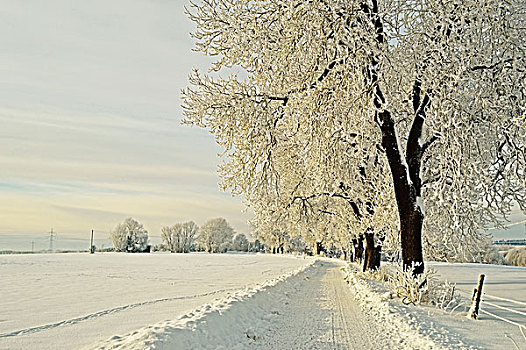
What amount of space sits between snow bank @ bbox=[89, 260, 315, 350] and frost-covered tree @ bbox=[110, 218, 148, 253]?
346 ft

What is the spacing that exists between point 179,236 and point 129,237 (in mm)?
20889

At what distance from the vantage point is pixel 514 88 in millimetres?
10875

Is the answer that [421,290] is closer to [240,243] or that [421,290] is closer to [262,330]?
[262,330]

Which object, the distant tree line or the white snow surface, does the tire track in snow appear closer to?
the white snow surface

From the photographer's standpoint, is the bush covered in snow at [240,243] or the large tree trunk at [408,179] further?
the bush covered in snow at [240,243]

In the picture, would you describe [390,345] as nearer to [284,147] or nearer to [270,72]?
[270,72]

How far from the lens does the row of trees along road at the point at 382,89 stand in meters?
10.1

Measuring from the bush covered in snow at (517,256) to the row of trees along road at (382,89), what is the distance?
67163 mm

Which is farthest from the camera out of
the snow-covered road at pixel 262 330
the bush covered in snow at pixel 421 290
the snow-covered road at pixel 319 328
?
the bush covered in snow at pixel 421 290

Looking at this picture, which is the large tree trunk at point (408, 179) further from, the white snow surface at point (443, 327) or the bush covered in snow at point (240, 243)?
the bush covered in snow at point (240, 243)

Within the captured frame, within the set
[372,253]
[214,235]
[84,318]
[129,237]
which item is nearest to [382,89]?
[84,318]

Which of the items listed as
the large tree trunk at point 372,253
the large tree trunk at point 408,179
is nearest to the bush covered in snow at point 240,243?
the large tree trunk at point 372,253

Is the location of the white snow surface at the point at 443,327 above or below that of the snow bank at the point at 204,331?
below

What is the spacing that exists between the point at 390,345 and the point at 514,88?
7.53 metres
